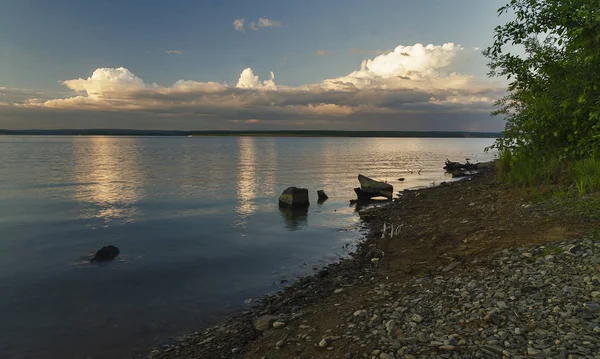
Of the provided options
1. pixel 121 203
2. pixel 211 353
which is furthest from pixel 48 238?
pixel 211 353

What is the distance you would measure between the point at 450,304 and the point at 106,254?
14987 millimetres

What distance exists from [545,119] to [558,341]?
12.1 m

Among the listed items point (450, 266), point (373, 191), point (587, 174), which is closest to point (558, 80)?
point (587, 174)

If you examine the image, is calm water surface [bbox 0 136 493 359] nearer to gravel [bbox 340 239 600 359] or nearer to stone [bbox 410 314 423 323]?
gravel [bbox 340 239 600 359]

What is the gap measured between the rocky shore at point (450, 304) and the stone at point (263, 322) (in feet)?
0.09

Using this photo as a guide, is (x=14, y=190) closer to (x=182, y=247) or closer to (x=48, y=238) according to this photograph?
(x=48, y=238)

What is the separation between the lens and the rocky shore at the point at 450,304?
632 cm

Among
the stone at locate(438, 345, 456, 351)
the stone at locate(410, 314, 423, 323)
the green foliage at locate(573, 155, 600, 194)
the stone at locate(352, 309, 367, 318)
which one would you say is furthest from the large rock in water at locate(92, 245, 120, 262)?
the green foliage at locate(573, 155, 600, 194)

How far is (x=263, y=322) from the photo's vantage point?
949 cm

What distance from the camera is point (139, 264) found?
1634 centimetres

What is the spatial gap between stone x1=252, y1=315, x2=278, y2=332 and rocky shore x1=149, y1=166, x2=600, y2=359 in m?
0.03

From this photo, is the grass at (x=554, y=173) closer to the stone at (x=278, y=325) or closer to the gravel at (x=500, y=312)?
the gravel at (x=500, y=312)

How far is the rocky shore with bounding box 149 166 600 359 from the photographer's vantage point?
632 cm

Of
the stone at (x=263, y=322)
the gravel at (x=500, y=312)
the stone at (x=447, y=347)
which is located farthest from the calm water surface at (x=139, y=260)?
the stone at (x=447, y=347)
